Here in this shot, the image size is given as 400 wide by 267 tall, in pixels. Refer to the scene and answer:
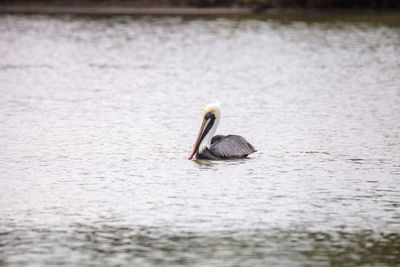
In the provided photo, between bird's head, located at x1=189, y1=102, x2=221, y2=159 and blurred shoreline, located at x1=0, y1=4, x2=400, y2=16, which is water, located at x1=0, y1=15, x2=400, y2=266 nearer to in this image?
bird's head, located at x1=189, y1=102, x2=221, y2=159

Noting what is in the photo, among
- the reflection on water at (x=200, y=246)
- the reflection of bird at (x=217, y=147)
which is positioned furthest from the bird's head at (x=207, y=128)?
the reflection on water at (x=200, y=246)

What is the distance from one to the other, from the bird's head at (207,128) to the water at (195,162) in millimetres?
224

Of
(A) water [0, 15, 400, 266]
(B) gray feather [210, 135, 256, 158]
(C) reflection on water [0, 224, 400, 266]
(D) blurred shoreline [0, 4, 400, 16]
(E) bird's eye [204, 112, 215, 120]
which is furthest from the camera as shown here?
(D) blurred shoreline [0, 4, 400, 16]

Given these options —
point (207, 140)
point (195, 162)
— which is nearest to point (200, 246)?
point (195, 162)

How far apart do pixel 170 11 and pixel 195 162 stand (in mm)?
19006

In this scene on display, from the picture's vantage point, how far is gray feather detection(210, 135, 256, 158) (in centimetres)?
1027

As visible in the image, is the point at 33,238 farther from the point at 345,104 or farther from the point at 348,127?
the point at 345,104

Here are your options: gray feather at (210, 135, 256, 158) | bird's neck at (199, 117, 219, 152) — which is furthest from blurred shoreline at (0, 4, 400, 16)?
gray feather at (210, 135, 256, 158)

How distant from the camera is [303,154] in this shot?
A: 10.6 metres

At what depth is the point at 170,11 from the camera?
94.1 feet

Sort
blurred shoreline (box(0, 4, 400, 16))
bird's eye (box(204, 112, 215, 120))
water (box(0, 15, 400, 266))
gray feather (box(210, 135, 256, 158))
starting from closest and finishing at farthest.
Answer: water (box(0, 15, 400, 266)) < gray feather (box(210, 135, 256, 158)) < bird's eye (box(204, 112, 215, 120)) < blurred shoreline (box(0, 4, 400, 16))

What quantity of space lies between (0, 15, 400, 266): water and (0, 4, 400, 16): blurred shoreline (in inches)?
257

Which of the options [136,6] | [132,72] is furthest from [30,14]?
[132,72]

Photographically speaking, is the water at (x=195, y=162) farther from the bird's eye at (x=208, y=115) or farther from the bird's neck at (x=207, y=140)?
the bird's eye at (x=208, y=115)
